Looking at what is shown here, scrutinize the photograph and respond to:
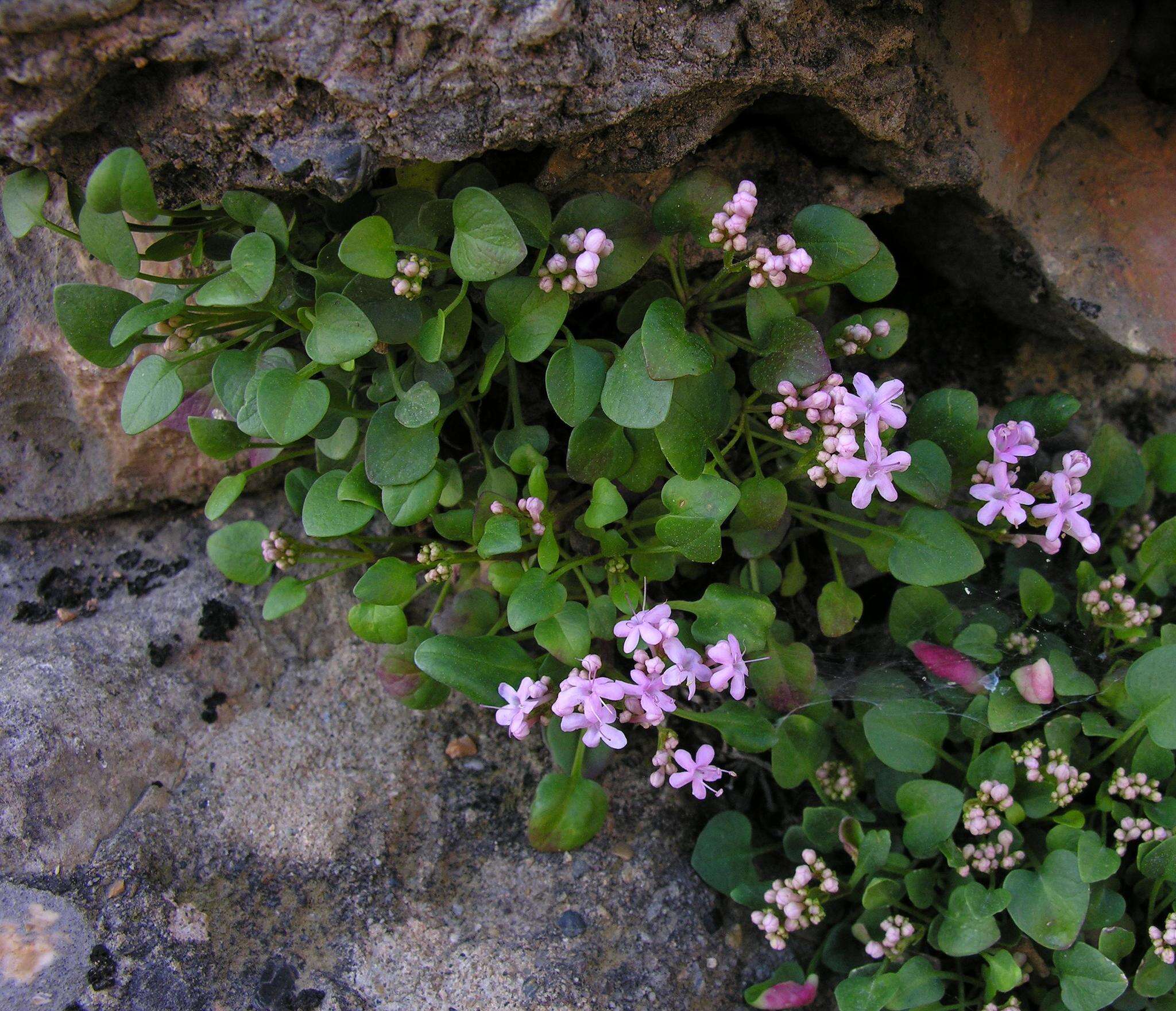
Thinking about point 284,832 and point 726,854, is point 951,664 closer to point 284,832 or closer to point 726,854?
point 726,854

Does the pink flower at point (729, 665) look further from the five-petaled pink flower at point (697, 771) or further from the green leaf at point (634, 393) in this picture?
the green leaf at point (634, 393)

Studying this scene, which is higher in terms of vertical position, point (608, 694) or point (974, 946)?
point (608, 694)

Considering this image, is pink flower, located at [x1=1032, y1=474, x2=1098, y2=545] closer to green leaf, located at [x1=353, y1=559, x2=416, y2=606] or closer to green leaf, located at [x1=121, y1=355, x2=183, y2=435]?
green leaf, located at [x1=353, y1=559, x2=416, y2=606]

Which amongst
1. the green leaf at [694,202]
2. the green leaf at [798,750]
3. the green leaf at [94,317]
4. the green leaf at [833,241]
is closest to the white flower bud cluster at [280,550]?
the green leaf at [94,317]

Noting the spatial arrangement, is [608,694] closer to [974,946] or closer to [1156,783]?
[974,946]

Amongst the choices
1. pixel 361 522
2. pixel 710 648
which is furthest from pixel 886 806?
pixel 361 522

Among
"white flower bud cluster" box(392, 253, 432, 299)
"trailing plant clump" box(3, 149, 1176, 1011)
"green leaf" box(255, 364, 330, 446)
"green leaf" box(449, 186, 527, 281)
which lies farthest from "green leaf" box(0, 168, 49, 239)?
"green leaf" box(449, 186, 527, 281)
